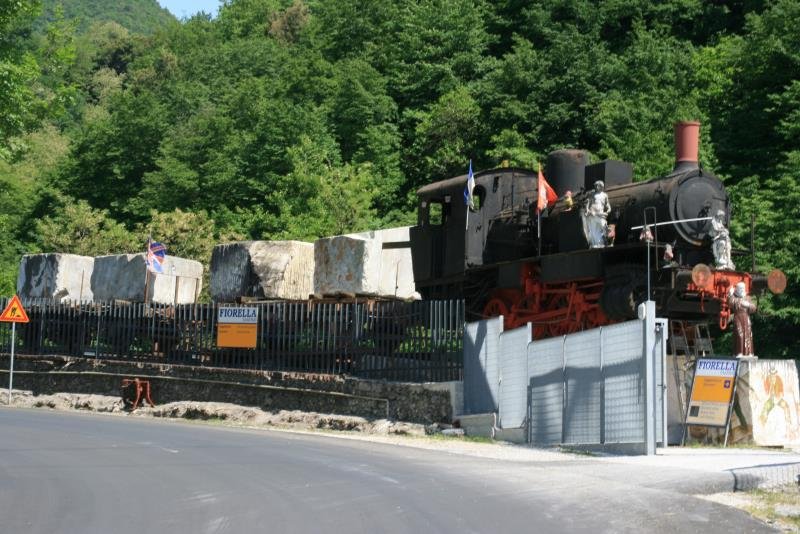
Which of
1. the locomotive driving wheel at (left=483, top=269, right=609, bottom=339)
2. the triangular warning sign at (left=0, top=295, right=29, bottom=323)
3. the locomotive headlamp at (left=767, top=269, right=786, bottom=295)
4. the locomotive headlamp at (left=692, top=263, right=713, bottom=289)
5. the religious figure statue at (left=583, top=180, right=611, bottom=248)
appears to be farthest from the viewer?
the triangular warning sign at (left=0, top=295, right=29, bottom=323)

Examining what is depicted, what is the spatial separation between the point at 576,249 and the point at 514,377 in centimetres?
331

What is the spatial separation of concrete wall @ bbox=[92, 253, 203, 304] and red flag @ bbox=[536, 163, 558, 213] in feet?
36.6

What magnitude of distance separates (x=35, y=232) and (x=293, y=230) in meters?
23.2

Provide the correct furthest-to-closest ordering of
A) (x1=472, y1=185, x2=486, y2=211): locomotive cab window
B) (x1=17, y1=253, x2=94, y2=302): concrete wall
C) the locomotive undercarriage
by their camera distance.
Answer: (x1=17, y1=253, x2=94, y2=302): concrete wall → (x1=472, y1=185, x2=486, y2=211): locomotive cab window → the locomotive undercarriage

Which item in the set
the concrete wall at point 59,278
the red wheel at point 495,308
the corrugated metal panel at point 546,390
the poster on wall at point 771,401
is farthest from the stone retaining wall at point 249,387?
the poster on wall at point 771,401

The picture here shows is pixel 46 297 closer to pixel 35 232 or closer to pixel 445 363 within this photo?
pixel 445 363

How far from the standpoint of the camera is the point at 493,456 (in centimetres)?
1352

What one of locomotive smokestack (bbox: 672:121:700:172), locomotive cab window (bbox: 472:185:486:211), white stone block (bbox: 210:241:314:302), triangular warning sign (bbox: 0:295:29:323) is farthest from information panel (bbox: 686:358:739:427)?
triangular warning sign (bbox: 0:295:29:323)

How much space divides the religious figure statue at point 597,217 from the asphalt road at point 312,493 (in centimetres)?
539

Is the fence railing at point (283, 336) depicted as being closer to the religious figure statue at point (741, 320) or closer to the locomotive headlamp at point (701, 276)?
the locomotive headlamp at point (701, 276)

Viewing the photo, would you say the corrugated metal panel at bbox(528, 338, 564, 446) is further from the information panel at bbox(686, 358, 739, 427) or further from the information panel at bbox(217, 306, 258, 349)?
the information panel at bbox(217, 306, 258, 349)

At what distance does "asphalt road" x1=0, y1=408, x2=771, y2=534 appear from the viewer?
7.91 m

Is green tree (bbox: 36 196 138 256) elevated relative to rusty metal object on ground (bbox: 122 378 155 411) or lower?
elevated

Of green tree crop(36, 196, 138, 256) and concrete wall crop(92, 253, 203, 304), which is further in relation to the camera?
green tree crop(36, 196, 138, 256)
